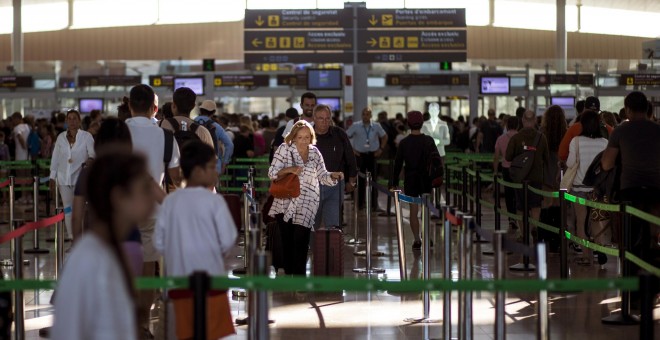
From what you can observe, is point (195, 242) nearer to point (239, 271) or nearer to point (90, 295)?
point (90, 295)

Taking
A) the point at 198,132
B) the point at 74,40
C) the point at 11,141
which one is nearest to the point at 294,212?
the point at 198,132

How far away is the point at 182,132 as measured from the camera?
8859mm

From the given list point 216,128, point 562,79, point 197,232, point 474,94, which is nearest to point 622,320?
point 197,232

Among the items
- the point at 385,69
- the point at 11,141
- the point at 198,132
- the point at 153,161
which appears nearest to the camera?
the point at 153,161

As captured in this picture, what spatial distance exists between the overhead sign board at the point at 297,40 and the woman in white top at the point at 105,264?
21012 mm

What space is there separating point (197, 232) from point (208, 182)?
0.29 metres

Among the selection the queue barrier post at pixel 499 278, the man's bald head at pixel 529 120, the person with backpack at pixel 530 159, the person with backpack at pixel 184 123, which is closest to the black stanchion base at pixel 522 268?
the person with backpack at pixel 530 159

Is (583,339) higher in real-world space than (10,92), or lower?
lower

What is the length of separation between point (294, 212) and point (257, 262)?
4.78 metres

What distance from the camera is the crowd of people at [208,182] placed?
12.4ft

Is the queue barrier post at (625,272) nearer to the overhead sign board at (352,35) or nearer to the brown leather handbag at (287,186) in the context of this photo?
the brown leather handbag at (287,186)

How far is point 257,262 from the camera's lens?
573 centimetres

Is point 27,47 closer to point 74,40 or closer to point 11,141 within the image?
point 74,40

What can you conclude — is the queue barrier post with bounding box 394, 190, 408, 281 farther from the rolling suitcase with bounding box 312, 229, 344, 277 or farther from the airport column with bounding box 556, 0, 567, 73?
the airport column with bounding box 556, 0, 567, 73
